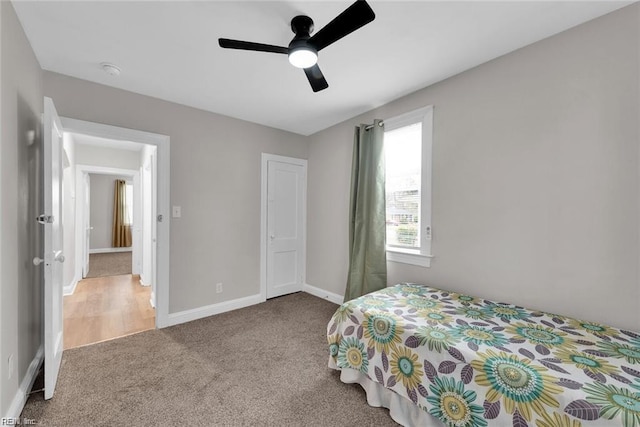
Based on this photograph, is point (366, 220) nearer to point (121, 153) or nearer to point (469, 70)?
point (469, 70)

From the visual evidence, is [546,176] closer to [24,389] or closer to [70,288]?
[24,389]

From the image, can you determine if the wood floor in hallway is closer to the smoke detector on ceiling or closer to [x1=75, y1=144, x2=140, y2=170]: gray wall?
[x1=75, y1=144, x2=140, y2=170]: gray wall

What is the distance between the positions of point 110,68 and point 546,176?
3.47 m

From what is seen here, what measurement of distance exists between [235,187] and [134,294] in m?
2.42

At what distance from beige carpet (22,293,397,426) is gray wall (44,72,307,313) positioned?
2.09 ft

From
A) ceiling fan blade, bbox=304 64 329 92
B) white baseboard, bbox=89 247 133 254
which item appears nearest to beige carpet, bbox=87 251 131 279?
white baseboard, bbox=89 247 133 254

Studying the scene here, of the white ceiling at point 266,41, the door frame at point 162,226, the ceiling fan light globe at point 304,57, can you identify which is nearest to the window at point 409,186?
the white ceiling at point 266,41

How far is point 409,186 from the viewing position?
8.86ft

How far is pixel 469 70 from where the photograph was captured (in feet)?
7.11

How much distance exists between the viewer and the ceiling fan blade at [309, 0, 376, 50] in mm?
1234

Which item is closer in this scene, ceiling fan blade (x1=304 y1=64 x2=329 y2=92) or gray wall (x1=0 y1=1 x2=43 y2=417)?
gray wall (x1=0 y1=1 x2=43 y2=417)

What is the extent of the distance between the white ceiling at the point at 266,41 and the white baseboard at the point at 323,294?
8.11 feet

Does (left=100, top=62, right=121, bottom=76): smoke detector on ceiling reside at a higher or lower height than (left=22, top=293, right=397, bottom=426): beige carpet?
higher

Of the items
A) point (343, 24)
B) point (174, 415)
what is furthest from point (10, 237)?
point (343, 24)
